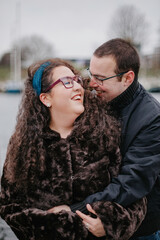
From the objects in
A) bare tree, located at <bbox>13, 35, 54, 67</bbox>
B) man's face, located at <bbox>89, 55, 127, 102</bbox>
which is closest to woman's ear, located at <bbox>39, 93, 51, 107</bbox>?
man's face, located at <bbox>89, 55, 127, 102</bbox>

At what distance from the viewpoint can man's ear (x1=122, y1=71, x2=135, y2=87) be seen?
241 cm

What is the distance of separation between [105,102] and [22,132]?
0.67 metres

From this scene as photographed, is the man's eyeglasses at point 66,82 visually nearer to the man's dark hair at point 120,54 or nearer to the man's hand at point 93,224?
the man's dark hair at point 120,54

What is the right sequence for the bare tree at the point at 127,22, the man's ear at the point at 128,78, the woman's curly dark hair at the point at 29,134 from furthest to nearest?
1. the bare tree at the point at 127,22
2. the man's ear at the point at 128,78
3. the woman's curly dark hair at the point at 29,134

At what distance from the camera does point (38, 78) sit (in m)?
2.21

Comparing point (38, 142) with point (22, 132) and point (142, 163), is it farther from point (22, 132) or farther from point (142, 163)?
point (142, 163)

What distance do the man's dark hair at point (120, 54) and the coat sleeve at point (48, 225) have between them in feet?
3.92

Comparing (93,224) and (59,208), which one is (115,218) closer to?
(93,224)

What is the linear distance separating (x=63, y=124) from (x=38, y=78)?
380mm

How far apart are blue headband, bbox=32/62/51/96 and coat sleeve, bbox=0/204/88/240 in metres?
0.85

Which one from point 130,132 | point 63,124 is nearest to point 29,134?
point 63,124

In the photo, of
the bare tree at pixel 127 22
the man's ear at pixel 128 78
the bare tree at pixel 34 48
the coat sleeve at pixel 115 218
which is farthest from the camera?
the bare tree at pixel 34 48

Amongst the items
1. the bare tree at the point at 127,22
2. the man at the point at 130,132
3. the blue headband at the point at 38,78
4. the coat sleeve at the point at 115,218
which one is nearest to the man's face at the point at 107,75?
the man at the point at 130,132

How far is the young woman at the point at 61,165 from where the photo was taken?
6.56 feet
